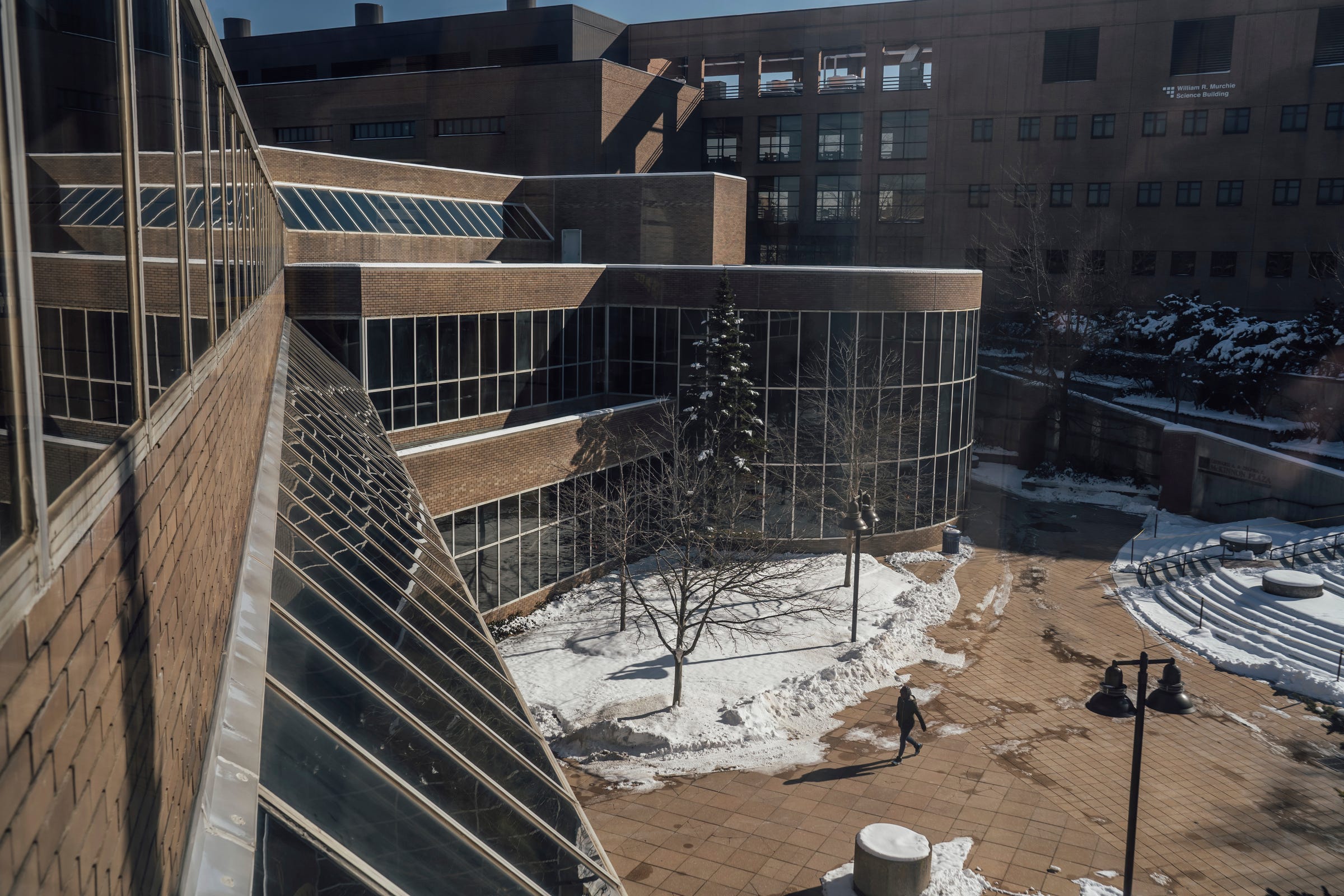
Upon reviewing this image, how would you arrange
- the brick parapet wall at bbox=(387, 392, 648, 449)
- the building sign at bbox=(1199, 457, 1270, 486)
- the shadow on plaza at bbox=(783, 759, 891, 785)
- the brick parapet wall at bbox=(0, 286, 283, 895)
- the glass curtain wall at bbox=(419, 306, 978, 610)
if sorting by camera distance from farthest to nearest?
the building sign at bbox=(1199, 457, 1270, 486)
the glass curtain wall at bbox=(419, 306, 978, 610)
the brick parapet wall at bbox=(387, 392, 648, 449)
the shadow on plaza at bbox=(783, 759, 891, 785)
the brick parapet wall at bbox=(0, 286, 283, 895)

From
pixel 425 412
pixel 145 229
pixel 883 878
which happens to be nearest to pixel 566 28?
pixel 425 412

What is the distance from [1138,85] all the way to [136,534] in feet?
200

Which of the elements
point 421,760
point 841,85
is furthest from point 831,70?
point 421,760

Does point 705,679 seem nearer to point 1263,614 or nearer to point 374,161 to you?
point 1263,614

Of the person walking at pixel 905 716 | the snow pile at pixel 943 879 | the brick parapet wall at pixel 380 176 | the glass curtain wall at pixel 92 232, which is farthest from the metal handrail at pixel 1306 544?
the glass curtain wall at pixel 92 232

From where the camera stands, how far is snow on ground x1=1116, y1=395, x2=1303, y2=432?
139 feet

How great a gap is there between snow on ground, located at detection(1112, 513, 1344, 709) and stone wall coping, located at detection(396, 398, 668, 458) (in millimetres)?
14937

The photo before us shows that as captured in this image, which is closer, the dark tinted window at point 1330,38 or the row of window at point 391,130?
the row of window at point 391,130

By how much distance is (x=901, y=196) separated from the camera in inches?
2322

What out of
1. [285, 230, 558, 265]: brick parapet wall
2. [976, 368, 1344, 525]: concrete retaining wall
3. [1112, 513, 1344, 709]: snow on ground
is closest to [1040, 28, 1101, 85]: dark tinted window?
[976, 368, 1344, 525]: concrete retaining wall

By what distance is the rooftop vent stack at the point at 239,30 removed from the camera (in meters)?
63.2

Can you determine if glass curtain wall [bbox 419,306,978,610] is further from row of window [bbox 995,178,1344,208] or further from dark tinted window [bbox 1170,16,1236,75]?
dark tinted window [bbox 1170,16,1236,75]

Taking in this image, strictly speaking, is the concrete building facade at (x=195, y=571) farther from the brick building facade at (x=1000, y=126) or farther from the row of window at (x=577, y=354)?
the brick building facade at (x=1000, y=126)

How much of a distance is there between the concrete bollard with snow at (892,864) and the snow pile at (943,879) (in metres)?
0.30
